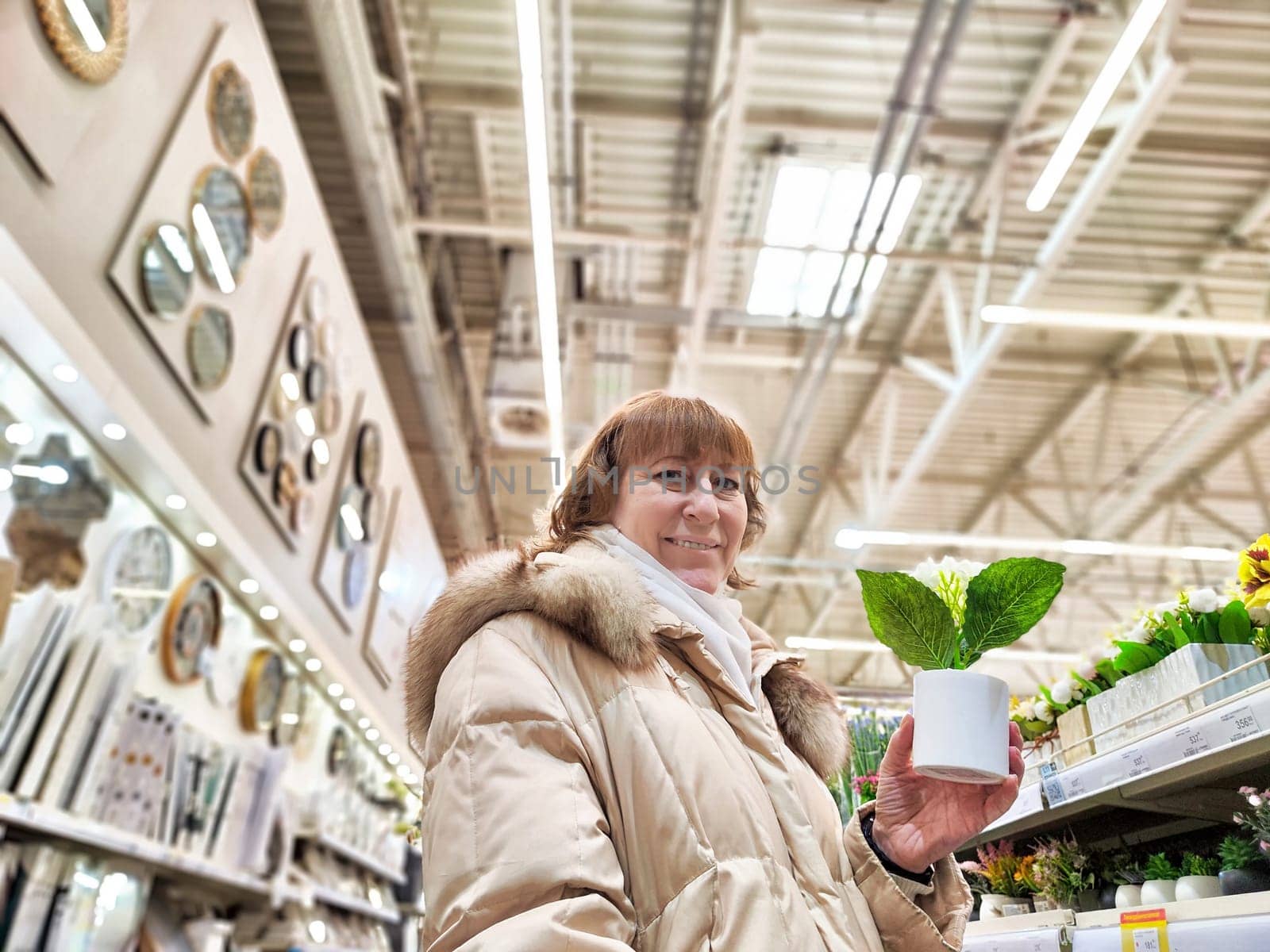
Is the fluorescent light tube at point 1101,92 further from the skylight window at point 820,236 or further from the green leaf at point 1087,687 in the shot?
the green leaf at point 1087,687

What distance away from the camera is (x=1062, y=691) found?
1756 millimetres

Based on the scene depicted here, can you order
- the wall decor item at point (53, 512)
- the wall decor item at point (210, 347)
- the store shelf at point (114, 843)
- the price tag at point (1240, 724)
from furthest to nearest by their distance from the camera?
the wall decor item at point (210, 347) < the wall decor item at point (53, 512) < the store shelf at point (114, 843) < the price tag at point (1240, 724)

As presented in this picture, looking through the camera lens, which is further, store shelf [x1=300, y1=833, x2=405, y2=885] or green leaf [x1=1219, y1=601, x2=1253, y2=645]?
store shelf [x1=300, y1=833, x2=405, y2=885]

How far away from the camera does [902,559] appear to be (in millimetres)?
12953

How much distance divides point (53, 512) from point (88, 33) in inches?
58.8

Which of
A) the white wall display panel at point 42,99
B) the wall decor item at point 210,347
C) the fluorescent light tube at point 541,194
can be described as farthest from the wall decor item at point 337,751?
the white wall display panel at point 42,99

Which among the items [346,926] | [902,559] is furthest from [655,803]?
[902,559]

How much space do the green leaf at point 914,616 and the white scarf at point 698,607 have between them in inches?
9.2

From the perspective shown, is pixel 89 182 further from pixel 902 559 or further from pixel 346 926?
pixel 902 559

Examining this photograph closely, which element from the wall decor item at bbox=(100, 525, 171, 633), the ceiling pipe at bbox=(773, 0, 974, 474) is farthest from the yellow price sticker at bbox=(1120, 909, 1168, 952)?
the ceiling pipe at bbox=(773, 0, 974, 474)

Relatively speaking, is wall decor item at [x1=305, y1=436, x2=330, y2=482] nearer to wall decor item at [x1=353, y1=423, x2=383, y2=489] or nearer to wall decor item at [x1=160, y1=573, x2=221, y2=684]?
wall decor item at [x1=353, y1=423, x2=383, y2=489]

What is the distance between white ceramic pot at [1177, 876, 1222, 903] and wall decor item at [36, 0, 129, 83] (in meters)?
3.26

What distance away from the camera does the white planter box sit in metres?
1.33

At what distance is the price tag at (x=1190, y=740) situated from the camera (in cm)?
120
